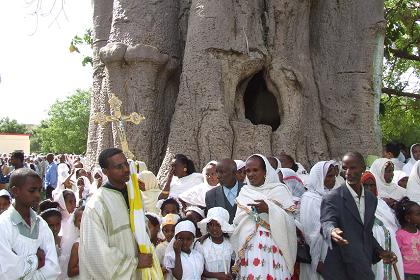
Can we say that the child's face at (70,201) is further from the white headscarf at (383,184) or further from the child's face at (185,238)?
the white headscarf at (383,184)

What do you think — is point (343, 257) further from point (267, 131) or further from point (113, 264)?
point (267, 131)

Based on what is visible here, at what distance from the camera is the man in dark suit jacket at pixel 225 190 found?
5695 millimetres

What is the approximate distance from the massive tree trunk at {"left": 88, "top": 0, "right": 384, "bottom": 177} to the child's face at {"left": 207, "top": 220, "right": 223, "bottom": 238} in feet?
9.42

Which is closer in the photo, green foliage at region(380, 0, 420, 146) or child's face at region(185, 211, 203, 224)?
child's face at region(185, 211, 203, 224)

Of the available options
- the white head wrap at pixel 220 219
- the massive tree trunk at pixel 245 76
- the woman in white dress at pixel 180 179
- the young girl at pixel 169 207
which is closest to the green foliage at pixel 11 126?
the massive tree trunk at pixel 245 76

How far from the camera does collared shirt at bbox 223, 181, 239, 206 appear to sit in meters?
5.73

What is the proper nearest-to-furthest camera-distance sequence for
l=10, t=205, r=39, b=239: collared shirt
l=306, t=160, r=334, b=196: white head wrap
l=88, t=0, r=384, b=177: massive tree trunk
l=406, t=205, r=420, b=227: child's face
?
l=10, t=205, r=39, b=239: collared shirt → l=306, t=160, r=334, b=196: white head wrap → l=406, t=205, r=420, b=227: child's face → l=88, t=0, r=384, b=177: massive tree trunk

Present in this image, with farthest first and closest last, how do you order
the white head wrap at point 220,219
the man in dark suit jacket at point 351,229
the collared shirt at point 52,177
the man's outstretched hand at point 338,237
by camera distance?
the collared shirt at point 52,177 < the white head wrap at point 220,219 < the man in dark suit jacket at point 351,229 < the man's outstretched hand at point 338,237

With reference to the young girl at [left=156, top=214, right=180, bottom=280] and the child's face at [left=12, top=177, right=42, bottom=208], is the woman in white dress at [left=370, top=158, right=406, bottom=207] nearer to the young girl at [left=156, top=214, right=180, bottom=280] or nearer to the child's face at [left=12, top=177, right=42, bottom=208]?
the young girl at [left=156, top=214, right=180, bottom=280]

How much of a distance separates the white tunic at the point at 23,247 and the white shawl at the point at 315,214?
2291mm

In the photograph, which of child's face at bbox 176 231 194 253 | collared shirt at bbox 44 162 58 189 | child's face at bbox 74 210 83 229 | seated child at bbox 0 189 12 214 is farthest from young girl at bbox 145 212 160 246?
collared shirt at bbox 44 162 58 189

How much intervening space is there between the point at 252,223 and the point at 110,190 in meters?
1.54

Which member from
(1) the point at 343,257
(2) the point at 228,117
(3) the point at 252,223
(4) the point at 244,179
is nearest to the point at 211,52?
(2) the point at 228,117

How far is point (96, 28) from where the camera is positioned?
32.7 feet
